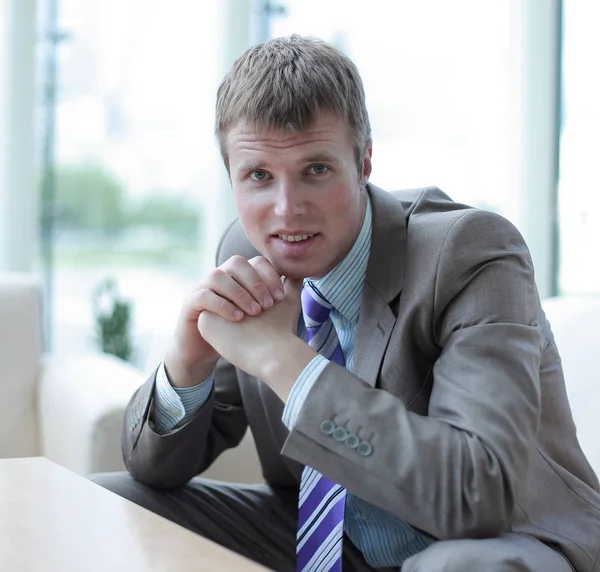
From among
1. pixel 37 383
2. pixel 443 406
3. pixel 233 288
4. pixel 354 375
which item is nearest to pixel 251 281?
pixel 233 288

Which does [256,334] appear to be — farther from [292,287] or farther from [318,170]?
[318,170]

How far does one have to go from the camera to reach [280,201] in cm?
145

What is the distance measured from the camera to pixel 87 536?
1.04 meters

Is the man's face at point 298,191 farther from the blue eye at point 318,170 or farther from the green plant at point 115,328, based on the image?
the green plant at point 115,328

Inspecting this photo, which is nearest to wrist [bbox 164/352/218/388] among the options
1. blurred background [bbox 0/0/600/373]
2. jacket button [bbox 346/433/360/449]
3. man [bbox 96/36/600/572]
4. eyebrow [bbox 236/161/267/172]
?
man [bbox 96/36/600/572]

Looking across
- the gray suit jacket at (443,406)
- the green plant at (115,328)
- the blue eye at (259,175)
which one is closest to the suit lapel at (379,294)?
the gray suit jacket at (443,406)

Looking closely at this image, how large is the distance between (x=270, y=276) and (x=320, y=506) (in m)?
0.40

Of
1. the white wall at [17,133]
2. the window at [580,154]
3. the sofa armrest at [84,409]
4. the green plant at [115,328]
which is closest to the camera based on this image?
the sofa armrest at [84,409]

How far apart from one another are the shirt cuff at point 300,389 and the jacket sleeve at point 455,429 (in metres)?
0.01

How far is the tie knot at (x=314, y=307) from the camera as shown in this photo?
62.7 inches

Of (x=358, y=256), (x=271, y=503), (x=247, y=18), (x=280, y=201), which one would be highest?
(x=247, y=18)

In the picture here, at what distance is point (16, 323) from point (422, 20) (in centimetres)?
255

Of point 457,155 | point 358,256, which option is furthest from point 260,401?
point 457,155

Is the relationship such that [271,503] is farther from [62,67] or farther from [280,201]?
[62,67]
